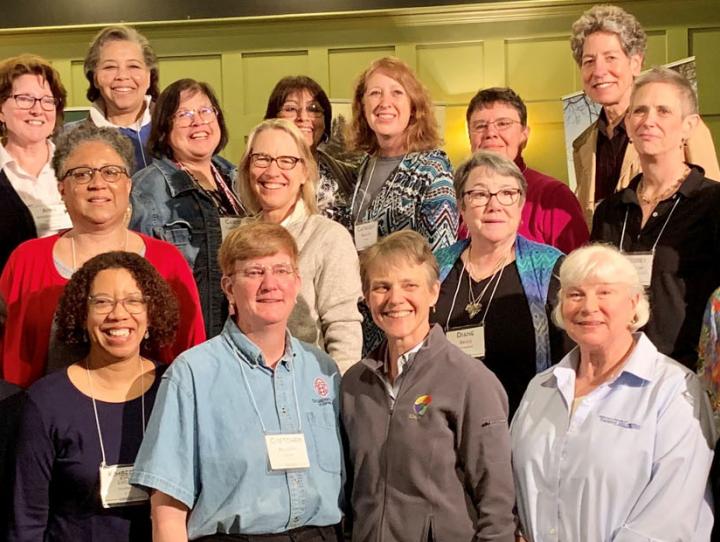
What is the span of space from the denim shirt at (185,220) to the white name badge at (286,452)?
40.1 inches

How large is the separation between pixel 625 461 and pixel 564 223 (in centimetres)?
144

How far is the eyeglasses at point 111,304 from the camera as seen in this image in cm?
294

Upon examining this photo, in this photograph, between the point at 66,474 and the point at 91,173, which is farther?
the point at 91,173

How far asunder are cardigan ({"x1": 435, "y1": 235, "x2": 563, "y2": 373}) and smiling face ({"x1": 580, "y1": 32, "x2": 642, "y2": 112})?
1209mm

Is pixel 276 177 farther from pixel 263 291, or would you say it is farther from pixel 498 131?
pixel 498 131

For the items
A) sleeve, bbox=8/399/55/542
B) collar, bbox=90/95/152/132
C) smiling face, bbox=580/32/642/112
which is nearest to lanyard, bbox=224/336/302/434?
sleeve, bbox=8/399/55/542

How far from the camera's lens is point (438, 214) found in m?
3.74

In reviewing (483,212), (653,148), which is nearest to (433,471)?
(483,212)

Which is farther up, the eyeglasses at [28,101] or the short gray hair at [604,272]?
the eyeglasses at [28,101]

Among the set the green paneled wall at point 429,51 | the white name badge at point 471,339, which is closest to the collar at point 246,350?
the white name badge at point 471,339

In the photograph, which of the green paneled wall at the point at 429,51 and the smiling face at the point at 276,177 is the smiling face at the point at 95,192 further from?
the green paneled wall at the point at 429,51

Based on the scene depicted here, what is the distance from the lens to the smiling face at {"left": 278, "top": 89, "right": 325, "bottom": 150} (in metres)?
4.31

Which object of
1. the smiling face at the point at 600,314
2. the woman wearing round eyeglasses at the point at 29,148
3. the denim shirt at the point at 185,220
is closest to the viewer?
the smiling face at the point at 600,314

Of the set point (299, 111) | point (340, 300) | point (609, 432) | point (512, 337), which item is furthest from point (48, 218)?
point (609, 432)
